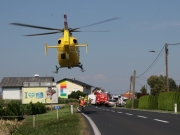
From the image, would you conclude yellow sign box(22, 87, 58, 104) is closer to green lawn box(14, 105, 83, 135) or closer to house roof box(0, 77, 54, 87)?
green lawn box(14, 105, 83, 135)

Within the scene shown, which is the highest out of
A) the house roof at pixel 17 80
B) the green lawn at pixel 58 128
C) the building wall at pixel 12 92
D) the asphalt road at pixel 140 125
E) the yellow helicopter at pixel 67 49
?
the yellow helicopter at pixel 67 49

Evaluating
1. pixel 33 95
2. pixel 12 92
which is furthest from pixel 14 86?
pixel 33 95

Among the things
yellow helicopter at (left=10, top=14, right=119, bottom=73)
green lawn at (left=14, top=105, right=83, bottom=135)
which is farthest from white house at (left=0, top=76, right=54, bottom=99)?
green lawn at (left=14, top=105, right=83, bottom=135)

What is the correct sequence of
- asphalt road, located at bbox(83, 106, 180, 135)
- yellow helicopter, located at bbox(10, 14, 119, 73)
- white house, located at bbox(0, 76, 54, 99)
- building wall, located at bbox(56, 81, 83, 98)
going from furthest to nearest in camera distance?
1. building wall, located at bbox(56, 81, 83, 98)
2. white house, located at bbox(0, 76, 54, 99)
3. yellow helicopter, located at bbox(10, 14, 119, 73)
4. asphalt road, located at bbox(83, 106, 180, 135)

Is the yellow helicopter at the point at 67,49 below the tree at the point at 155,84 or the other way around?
the other way around

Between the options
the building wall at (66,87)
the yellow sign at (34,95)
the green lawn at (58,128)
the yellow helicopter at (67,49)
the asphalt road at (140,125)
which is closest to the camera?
the asphalt road at (140,125)

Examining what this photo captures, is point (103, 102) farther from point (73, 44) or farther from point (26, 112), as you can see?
point (73, 44)

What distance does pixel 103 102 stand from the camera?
283 feet

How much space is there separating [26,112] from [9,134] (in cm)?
2697

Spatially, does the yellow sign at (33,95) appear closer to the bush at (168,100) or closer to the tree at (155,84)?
the bush at (168,100)

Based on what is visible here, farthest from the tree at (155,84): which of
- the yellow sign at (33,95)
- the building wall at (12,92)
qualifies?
the yellow sign at (33,95)

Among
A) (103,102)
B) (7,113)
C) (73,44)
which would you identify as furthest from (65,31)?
(103,102)

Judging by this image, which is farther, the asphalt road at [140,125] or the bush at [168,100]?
the bush at [168,100]

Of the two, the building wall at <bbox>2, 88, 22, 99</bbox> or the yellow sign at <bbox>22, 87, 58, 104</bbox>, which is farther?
the building wall at <bbox>2, 88, 22, 99</bbox>
